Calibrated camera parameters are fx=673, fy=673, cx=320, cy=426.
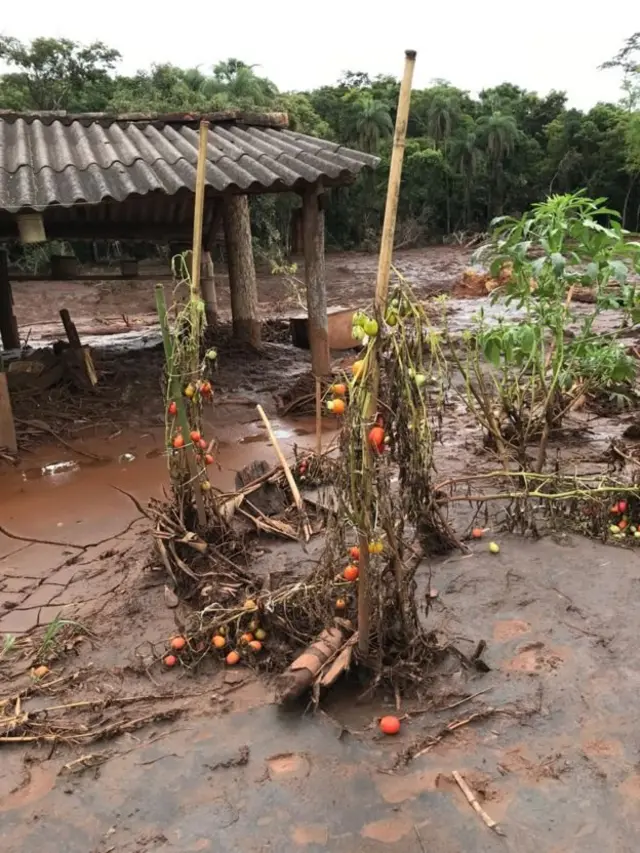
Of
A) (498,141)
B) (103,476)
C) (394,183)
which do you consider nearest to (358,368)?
(394,183)

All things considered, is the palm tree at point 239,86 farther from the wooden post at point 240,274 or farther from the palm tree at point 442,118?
the wooden post at point 240,274

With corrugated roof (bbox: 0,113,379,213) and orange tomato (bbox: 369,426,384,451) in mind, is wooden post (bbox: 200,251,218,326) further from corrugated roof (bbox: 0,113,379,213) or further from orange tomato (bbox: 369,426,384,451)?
orange tomato (bbox: 369,426,384,451)

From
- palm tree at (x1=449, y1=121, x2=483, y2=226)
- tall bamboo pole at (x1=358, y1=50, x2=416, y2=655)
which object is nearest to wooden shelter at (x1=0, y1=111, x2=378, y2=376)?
tall bamboo pole at (x1=358, y1=50, x2=416, y2=655)

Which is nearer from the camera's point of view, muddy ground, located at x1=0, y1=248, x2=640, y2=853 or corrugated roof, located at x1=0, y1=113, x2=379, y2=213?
muddy ground, located at x1=0, y1=248, x2=640, y2=853

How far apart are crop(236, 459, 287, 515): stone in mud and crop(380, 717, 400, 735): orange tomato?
2021 mm

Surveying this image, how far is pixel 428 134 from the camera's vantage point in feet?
114

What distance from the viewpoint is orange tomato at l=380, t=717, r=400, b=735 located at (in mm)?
2523

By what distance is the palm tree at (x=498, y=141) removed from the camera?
106ft

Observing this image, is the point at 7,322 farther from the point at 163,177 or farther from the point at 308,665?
the point at 308,665

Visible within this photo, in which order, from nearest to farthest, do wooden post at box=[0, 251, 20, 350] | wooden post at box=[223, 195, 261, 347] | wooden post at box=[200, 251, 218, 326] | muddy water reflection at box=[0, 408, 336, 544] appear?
muddy water reflection at box=[0, 408, 336, 544] < wooden post at box=[223, 195, 261, 347] < wooden post at box=[0, 251, 20, 350] < wooden post at box=[200, 251, 218, 326]

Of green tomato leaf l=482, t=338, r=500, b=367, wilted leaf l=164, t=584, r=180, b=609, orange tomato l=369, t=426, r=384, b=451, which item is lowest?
wilted leaf l=164, t=584, r=180, b=609

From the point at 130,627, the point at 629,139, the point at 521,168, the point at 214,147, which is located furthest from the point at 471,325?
the point at 521,168

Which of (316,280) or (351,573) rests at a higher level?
(316,280)

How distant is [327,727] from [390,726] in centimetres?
26
